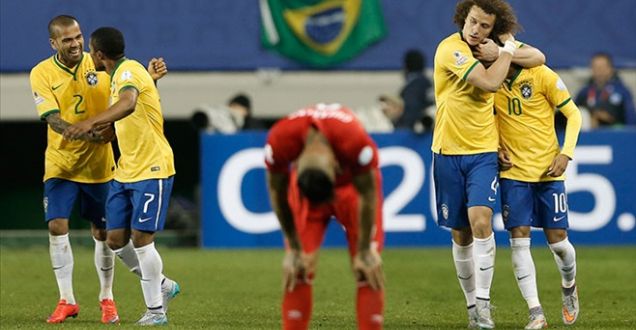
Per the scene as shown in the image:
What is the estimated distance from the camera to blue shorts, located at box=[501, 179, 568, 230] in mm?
10875

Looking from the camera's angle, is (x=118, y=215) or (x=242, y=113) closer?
(x=118, y=215)

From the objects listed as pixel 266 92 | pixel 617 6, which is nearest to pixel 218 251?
pixel 266 92

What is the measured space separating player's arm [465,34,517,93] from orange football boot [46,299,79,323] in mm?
3447

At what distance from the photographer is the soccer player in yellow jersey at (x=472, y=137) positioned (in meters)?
10.5

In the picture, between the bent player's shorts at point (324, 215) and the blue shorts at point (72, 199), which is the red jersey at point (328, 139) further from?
the blue shorts at point (72, 199)

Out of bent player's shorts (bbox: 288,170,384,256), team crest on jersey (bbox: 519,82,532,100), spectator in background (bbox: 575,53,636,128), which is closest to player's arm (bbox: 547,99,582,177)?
team crest on jersey (bbox: 519,82,532,100)

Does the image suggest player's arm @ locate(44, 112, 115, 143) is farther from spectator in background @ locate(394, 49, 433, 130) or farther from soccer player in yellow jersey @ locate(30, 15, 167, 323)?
spectator in background @ locate(394, 49, 433, 130)

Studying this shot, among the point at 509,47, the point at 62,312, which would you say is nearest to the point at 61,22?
the point at 62,312

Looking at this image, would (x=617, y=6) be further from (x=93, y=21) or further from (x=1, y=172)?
(x=1, y=172)

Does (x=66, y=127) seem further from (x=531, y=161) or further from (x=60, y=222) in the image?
(x=531, y=161)

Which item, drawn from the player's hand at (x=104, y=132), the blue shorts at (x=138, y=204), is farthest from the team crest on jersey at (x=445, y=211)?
the player's hand at (x=104, y=132)

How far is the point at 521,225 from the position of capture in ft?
35.6

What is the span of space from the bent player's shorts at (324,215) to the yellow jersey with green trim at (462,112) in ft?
7.61

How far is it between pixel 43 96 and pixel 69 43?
1.46ft
